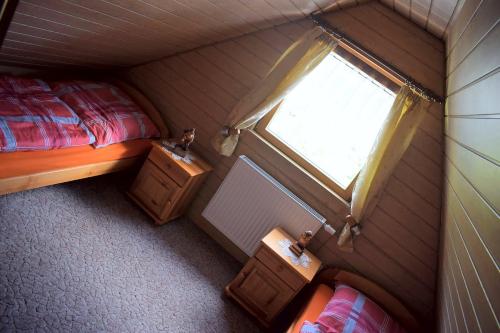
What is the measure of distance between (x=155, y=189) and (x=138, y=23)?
130 centimetres

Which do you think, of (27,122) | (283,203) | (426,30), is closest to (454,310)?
(283,203)

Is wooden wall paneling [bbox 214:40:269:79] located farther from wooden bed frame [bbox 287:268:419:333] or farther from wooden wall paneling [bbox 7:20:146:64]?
wooden bed frame [bbox 287:268:419:333]

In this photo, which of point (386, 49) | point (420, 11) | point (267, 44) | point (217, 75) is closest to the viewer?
point (420, 11)

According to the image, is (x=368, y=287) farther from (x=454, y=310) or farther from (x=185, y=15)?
(x=185, y=15)

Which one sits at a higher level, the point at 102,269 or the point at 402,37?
the point at 402,37

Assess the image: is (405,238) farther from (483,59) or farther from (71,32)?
(71,32)

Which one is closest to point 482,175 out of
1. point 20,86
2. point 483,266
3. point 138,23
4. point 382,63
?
point 483,266

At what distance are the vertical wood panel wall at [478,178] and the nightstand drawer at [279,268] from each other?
100cm

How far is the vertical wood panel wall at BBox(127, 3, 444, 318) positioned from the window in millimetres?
138

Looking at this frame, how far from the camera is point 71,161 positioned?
91.9 inches

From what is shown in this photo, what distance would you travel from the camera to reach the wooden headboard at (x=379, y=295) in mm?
2492

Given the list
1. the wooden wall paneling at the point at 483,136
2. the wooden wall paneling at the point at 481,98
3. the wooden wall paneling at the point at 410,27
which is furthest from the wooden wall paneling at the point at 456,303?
the wooden wall paneling at the point at 410,27

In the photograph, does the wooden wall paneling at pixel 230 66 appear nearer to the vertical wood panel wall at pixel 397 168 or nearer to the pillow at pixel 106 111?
the vertical wood panel wall at pixel 397 168

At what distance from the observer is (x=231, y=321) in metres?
2.45
